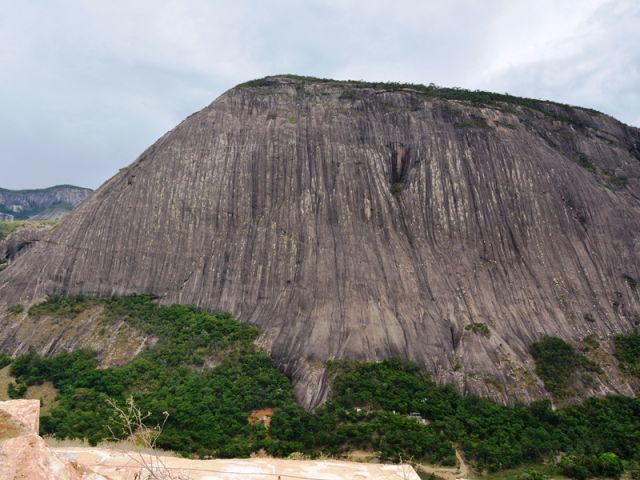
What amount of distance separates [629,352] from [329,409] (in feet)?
83.7

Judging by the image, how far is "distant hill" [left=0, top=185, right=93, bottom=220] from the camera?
169 meters

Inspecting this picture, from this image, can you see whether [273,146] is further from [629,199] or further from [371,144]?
[629,199]

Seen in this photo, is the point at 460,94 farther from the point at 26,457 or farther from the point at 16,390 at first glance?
the point at 26,457

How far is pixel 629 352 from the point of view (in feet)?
125

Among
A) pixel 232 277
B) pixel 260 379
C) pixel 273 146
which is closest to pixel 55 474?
pixel 260 379

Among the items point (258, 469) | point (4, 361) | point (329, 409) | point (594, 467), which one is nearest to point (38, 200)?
point (4, 361)

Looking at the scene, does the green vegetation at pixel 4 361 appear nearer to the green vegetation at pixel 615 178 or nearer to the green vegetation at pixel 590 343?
the green vegetation at pixel 590 343

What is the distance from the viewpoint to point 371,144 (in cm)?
5203

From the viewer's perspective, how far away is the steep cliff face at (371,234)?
38.8 meters

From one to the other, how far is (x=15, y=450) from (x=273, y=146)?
150 ft

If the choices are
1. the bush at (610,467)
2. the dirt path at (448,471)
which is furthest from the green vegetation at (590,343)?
the dirt path at (448,471)

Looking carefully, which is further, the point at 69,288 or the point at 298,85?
the point at 298,85

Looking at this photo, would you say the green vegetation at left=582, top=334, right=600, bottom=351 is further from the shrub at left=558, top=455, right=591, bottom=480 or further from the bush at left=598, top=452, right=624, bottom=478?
the shrub at left=558, top=455, right=591, bottom=480

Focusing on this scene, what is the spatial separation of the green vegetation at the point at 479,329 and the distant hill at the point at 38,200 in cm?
16478
